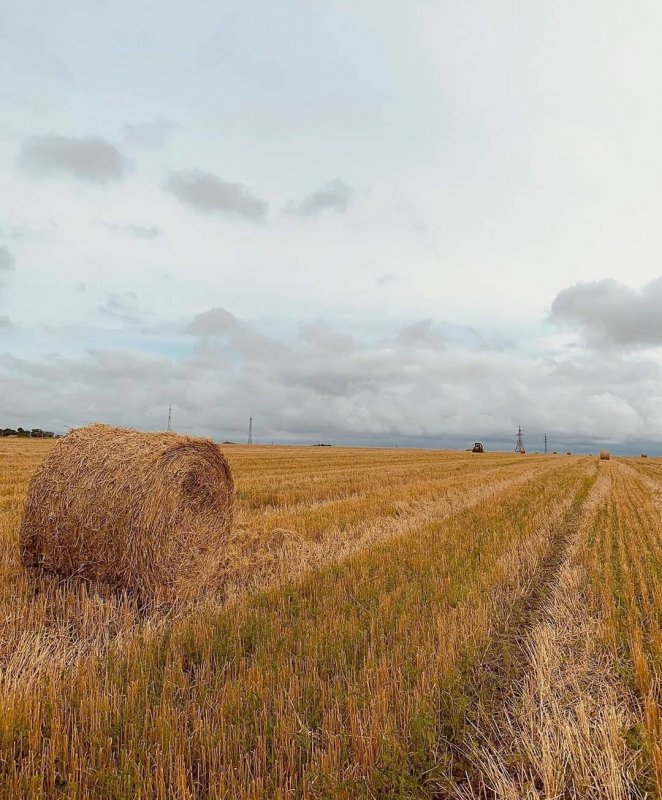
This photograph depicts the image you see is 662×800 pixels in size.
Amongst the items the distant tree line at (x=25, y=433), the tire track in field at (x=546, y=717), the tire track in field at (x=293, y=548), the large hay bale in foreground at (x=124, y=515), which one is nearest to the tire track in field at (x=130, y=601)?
the tire track in field at (x=293, y=548)

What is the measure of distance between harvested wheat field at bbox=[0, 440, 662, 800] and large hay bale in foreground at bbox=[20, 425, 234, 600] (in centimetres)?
26

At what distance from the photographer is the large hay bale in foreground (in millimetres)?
6730

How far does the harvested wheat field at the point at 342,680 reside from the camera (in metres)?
3.13

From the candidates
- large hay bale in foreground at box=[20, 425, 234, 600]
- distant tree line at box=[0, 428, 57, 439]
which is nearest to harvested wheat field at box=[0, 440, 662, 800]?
large hay bale in foreground at box=[20, 425, 234, 600]

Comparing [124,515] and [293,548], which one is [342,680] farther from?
[293,548]

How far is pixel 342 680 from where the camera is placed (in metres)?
4.20

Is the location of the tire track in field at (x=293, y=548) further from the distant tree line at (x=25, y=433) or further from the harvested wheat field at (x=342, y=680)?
the distant tree line at (x=25, y=433)

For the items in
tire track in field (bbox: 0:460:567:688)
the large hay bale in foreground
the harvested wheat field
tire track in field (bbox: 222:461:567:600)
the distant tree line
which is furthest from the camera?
the distant tree line

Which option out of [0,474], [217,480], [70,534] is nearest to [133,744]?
[70,534]

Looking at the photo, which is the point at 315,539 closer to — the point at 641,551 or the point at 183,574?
the point at 183,574

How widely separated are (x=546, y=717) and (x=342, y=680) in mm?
1546

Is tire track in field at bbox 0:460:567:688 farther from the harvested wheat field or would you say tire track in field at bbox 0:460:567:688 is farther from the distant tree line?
the distant tree line

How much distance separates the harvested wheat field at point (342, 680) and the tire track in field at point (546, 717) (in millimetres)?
20

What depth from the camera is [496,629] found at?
5.63 meters
